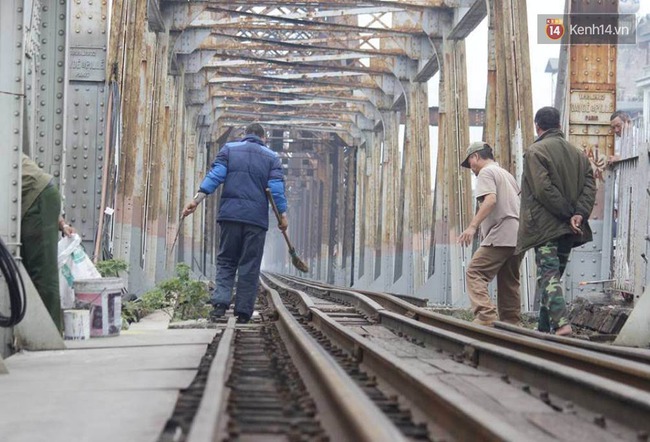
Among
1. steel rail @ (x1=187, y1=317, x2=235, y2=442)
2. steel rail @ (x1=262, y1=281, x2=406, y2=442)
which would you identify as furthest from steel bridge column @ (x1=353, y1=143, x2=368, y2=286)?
steel rail @ (x1=187, y1=317, x2=235, y2=442)

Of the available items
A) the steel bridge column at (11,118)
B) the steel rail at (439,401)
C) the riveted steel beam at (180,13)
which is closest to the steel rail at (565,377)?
the steel rail at (439,401)

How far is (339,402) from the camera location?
329 centimetres

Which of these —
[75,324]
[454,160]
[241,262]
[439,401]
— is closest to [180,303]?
[241,262]

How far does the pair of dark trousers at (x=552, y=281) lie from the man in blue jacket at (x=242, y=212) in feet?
7.98

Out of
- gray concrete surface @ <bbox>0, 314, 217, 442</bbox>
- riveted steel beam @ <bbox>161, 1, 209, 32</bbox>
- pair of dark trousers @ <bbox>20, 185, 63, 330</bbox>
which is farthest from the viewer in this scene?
riveted steel beam @ <bbox>161, 1, 209, 32</bbox>

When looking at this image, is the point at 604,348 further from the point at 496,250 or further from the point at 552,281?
the point at 496,250

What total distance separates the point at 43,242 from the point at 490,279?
3.58 meters

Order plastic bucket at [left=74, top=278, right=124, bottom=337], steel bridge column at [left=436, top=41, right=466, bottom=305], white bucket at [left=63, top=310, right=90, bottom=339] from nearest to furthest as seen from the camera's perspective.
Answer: white bucket at [left=63, top=310, right=90, bottom=339], plastic bucket at [left=74, top=278, right=124, bottom=337], steel bridge column at [left=436, top=41, right=466, bottom=305]

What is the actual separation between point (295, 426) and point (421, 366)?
189 cm

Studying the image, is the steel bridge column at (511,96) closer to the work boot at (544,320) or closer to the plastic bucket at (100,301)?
the work boot at (544,320)

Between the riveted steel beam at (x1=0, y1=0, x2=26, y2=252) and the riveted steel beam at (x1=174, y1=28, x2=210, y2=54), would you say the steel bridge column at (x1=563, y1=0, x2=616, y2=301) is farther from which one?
the riveted steel beam at (x1=174, y1=28, x2=210, y2=54)

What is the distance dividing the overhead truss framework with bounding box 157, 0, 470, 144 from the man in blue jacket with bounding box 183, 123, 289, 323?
38.2 ft

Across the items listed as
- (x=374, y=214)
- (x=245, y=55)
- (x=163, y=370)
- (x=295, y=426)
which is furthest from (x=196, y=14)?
(x=295, y=426)

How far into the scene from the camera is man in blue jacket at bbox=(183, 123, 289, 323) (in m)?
8.60
